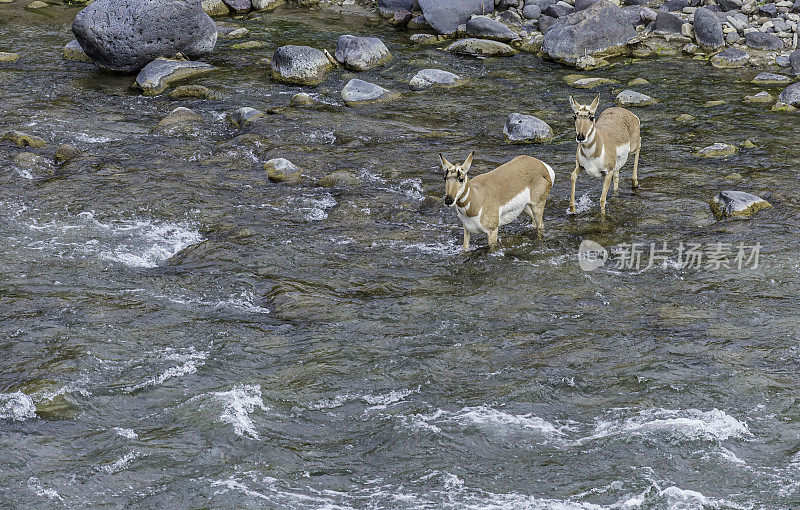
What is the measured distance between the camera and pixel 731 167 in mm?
14656

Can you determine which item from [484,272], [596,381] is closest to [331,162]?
[484,272]

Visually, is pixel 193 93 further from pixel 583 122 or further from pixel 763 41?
pixel 763 41

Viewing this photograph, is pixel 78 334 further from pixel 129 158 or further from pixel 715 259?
pixel 715 259

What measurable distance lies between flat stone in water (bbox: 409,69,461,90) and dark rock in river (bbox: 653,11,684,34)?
6759 millimetres

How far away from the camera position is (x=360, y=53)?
21906 mm

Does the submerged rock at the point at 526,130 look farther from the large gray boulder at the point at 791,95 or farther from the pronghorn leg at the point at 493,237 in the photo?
the large gray boulder at the point at 791,95

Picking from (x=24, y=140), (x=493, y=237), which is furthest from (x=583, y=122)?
(x=24, y=140)

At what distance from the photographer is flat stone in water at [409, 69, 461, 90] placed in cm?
2034

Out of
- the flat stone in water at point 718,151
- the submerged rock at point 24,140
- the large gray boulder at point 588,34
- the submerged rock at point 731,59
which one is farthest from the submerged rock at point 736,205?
the submerged rock at point 24,140

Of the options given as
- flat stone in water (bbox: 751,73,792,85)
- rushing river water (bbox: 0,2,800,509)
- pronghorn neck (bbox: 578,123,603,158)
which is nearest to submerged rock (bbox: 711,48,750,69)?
flat stone in water (bbox: 751,73,792,85)

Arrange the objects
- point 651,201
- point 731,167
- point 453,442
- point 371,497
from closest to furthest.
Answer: point 371,497 → point 453,442 → point 651,201 → point 731,167

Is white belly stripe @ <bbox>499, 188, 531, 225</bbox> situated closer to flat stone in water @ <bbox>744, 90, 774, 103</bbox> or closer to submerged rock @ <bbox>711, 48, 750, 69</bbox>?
flat stone in water @ <bbox>744, 90, 774, 103</bbox>

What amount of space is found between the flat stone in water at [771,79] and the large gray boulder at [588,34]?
162 inches

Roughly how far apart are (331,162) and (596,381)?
8574 mm
